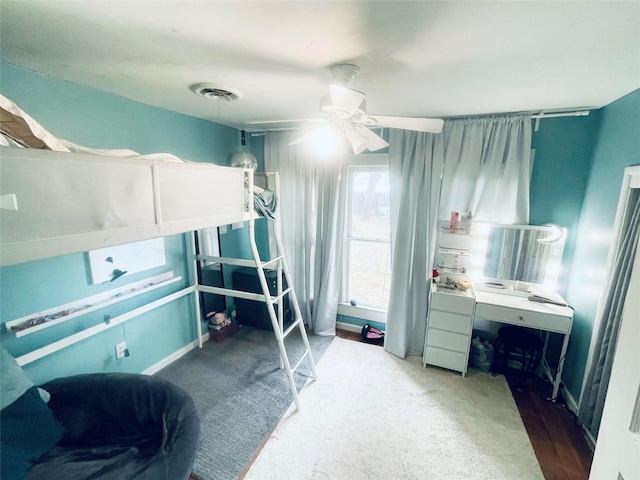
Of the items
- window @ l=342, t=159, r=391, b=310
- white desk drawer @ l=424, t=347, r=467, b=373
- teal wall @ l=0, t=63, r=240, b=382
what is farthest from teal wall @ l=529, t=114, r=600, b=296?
teal wall @ l=0, t=63, r=240, b=382

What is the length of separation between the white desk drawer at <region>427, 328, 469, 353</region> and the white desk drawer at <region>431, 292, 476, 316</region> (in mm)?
233

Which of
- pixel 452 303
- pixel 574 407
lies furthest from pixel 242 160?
pixel 574 407

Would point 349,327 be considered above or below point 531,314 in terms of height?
below

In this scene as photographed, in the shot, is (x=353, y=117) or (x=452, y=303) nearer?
(x=353, y=117)

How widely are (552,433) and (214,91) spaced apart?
348cm

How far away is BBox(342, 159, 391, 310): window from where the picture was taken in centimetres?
309

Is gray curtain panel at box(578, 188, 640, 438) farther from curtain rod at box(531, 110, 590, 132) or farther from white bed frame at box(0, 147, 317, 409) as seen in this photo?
white bed frame at box(0, 147, 317, 409)

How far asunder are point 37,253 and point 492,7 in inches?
67.5

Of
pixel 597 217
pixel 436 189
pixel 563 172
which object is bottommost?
pixel 597 217

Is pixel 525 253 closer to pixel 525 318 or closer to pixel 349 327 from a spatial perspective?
pixel 525 318

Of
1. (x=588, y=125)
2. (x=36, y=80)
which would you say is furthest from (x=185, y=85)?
(x=588, y=125)

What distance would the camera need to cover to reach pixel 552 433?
2.00 meters

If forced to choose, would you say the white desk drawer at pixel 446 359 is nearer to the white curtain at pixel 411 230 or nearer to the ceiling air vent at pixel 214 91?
the white curtain at pixel 411 230

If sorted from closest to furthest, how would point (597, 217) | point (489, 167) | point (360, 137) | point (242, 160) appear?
point (360, 137), point (597, 217), point (489, 167), point (242, 160)
